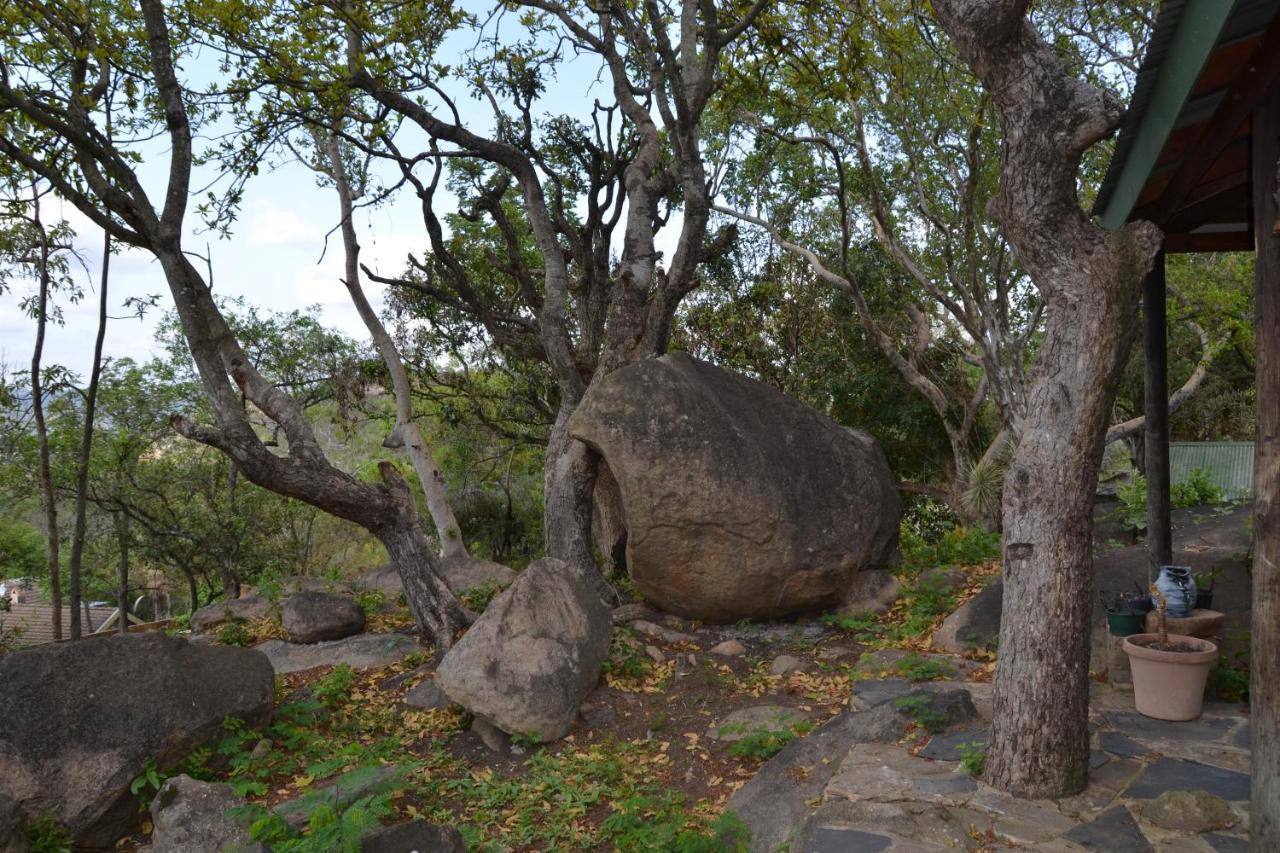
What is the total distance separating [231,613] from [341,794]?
217 inches

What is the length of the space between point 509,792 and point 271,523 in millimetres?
10751

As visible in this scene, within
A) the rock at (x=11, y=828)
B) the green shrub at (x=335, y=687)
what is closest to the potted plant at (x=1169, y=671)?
the green shrub at (x=335, y=687)

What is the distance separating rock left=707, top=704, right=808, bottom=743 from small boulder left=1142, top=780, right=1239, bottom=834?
253cm

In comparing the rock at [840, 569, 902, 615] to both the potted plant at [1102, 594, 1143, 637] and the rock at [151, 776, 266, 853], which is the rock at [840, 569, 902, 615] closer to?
the potted plant at [1102, 594, 1143, 637]

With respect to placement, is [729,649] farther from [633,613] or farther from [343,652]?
[343,652]

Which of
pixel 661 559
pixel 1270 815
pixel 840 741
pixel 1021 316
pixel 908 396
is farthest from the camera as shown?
pixel 1021 316

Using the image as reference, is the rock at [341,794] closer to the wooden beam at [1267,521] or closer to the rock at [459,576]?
the wooden beam at [1267,521]

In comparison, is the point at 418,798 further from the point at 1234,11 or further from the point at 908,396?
the point at 908,396

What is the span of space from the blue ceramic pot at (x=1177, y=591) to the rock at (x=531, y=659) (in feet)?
13.6

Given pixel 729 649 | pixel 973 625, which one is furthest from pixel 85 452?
pixel 973 625

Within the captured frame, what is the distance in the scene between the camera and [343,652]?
8.70m

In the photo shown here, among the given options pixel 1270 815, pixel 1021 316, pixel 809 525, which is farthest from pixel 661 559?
pixel 1021 316

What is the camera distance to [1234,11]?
9.86ft

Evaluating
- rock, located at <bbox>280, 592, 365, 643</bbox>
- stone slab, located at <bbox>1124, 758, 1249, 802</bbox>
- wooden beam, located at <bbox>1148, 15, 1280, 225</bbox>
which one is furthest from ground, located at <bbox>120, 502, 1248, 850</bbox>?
wooden beam, located at <bbox>1148, 15, 1280, 225</bbox>
